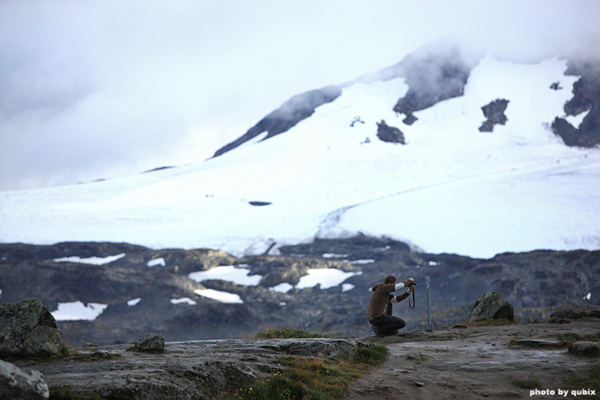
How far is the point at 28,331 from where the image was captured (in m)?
10.6

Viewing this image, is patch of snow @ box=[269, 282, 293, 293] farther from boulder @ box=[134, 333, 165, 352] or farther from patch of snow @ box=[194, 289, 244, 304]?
boulder @ box=[134, 333, 165, 352]

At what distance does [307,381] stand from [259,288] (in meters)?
71.5

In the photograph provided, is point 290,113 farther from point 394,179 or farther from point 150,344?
point 150,344

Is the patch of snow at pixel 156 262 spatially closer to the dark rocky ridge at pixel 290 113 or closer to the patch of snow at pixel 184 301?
the patch of snow at pixel 184 301

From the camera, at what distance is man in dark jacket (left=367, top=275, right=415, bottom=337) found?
15.5 m

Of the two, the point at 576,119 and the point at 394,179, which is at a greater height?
the point at 576,119

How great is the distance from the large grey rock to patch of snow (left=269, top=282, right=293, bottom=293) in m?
75.1

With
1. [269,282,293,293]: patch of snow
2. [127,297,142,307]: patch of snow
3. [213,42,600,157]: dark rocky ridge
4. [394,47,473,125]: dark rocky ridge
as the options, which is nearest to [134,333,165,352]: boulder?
[127,297,142,307]: patch of snow

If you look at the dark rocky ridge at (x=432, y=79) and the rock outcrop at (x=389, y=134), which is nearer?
the rock outcrop at (x=389, y=134)

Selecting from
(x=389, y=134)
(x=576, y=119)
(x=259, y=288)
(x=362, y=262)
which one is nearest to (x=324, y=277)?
(x=362, y=262)

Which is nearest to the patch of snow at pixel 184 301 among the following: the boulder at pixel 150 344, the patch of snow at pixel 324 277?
the patch of snow at pixel 324 277

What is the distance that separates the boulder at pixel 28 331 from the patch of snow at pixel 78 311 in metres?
62.3

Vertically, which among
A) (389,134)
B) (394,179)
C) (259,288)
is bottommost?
(259,288)

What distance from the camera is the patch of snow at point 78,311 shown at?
229 ft
